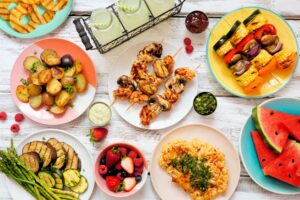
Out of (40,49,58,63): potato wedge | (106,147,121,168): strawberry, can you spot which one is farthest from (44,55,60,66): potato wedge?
(106,147,121,168): strawberry

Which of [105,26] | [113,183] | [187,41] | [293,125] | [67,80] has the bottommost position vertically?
[293,125]

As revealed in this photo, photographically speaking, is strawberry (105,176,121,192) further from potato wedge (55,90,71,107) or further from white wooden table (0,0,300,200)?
potato wedge (55,90,71,107)

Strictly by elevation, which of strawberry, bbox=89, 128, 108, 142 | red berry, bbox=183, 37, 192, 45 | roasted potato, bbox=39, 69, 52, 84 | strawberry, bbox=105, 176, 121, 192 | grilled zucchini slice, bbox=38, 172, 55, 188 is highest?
roasted potato, bbox=39, 69, 52, 84

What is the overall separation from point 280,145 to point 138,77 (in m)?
0.94

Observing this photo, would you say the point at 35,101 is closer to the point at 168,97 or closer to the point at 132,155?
the point at 132,155

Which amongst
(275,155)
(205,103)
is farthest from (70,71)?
(275,155)

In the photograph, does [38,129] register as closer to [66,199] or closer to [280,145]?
[66,199]

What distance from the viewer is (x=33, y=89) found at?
308 centimetres

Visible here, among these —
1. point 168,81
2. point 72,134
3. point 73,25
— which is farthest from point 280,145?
point 73,25

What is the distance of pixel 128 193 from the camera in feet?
9.96

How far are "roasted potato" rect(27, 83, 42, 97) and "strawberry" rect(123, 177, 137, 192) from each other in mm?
748

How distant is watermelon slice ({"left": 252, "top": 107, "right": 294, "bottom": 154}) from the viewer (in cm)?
304

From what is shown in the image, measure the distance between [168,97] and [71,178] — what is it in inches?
30.1

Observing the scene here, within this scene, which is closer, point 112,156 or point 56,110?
point 112,156
